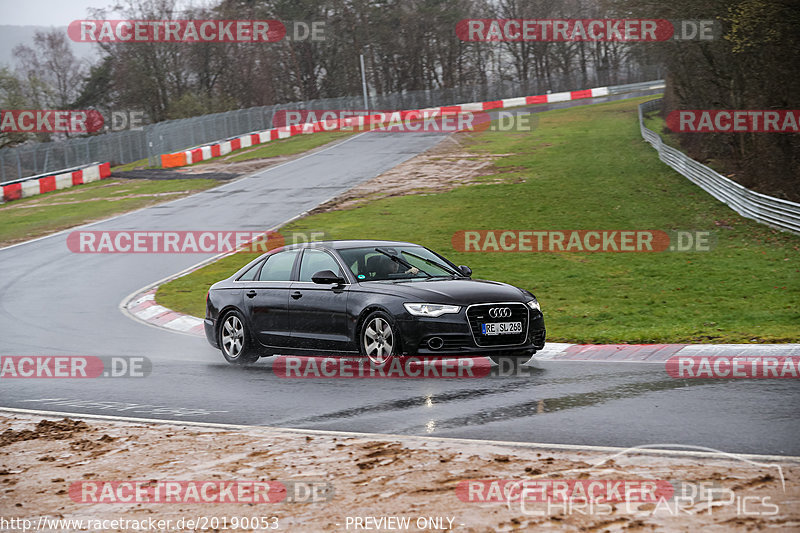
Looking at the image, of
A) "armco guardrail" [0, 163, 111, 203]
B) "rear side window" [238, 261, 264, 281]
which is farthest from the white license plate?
"armco guardrail" [0, 163, 111, 203]

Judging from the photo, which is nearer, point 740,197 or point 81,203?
point 740,197

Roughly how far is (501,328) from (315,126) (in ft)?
184

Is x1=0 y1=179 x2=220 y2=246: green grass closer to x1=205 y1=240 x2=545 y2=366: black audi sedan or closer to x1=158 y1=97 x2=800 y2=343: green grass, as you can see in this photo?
x1=158 y1=97 x2=800 y2=343: green grass

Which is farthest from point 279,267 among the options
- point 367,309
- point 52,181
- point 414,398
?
point 52,181

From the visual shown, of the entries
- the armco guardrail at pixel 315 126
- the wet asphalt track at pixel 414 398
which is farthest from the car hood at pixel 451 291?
the armco guardrail at pixel 315 126

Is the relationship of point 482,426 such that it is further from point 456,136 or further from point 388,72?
point 388,72

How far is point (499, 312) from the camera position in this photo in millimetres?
10523

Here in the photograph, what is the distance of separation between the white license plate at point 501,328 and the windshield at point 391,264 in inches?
52.6

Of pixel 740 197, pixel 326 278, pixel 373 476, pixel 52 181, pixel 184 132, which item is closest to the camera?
pixel 373 476

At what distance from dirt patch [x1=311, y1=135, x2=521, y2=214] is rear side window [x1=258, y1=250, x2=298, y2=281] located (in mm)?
19899

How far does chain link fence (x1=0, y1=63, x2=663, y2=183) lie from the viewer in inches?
1865

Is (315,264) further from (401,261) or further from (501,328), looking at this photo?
(501,328)

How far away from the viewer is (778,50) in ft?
91.8

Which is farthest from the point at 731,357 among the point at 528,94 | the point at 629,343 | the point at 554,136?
the point at 528,94
